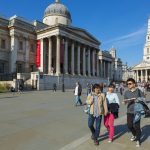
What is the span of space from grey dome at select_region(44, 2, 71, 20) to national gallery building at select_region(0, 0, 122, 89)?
91cm

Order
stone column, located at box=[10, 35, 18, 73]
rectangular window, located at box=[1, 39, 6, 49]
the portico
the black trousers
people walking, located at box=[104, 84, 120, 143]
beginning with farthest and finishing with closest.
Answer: the portico → stone column, located at box=[10, 35, 18, 73] → rectangular window, located at box=[1, 39, 6, 49] → people walking, located at box=[104, 84, 120, 143] → the black trousers

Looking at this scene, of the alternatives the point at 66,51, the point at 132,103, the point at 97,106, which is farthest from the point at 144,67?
the point at 97,106

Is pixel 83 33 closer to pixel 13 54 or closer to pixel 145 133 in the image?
pixel 13 54

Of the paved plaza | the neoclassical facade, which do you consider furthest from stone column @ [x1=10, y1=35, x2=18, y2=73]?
the neoclassical facade

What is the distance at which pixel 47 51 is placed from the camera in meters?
57.6

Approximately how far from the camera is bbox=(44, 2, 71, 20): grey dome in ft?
221

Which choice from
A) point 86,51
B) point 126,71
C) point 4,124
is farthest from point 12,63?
point 126,71

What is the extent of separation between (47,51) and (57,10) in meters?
15.5

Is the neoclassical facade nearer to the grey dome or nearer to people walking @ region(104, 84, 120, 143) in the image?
the grey dome

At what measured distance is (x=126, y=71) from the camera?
165125 mm

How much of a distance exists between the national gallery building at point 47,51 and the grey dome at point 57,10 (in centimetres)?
91

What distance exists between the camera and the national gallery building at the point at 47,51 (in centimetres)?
5081

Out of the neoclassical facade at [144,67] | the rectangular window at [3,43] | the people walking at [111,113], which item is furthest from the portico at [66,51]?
the neoclassical facade at [144,67]

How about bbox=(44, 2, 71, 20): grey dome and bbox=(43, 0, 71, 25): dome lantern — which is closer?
bbox=(43, 0, 71, 25): dome lantern
